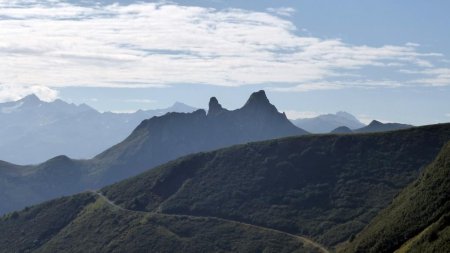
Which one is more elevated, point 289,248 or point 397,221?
point 397,221

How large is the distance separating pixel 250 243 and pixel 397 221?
79.9 meters

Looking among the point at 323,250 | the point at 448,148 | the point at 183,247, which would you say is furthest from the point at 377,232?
the point at 183,247

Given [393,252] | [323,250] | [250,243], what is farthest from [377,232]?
[250,243]

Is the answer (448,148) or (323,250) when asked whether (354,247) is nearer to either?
(448,148)

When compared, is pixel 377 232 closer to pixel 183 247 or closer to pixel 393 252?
pixel 393 252

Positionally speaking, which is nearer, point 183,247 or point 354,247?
point 354,247

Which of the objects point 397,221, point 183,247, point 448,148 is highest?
point 448,148

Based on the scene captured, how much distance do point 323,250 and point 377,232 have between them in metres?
54.2

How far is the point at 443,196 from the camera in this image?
11275 cm

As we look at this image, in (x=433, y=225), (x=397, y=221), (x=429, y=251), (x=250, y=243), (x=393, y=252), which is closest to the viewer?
(x=429, y=251)

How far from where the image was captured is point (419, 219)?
11262 centimetres

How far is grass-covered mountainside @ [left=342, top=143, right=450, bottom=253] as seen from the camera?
98.0 meters

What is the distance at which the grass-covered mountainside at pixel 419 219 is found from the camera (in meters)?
98.0

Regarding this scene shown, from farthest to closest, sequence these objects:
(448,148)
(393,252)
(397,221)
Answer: (448,148)
(397,221)
(393,252)
